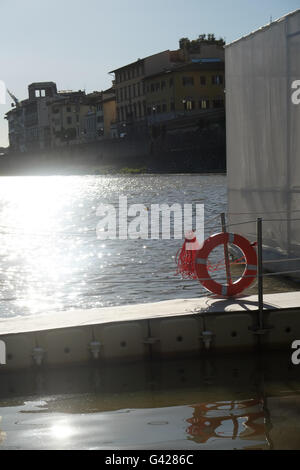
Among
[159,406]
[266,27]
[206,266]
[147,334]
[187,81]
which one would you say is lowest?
[159,406]

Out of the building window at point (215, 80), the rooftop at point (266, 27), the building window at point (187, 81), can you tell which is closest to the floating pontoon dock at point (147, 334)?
the rooftop at point (266, 27)

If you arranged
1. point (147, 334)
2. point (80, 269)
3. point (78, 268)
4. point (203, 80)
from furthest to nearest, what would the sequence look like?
point (203, 80) → point (78, 268) → point (80, 269) → point (147, 334)

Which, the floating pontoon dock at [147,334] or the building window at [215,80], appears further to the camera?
the building window at [215,80]

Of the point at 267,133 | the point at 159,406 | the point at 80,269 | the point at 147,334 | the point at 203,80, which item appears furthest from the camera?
the point at 203,80

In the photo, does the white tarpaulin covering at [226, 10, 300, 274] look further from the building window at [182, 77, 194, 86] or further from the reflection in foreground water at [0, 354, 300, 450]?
the building window at [182, 77, 194, 86]

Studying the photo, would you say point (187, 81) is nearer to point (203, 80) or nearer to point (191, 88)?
point (191, 88)

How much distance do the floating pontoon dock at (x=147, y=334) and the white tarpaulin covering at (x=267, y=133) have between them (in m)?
2.58

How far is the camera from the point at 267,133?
1199 centimetres

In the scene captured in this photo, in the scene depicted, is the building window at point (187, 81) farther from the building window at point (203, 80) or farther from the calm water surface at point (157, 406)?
the calm water surface at point (157, 406)

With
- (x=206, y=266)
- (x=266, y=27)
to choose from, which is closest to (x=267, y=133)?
(x=266, y=27)

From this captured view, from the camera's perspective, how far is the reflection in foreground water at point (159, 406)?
586cm

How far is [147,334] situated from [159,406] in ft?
3.90

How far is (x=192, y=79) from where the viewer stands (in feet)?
269

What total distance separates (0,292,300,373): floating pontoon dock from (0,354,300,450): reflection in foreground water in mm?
134
